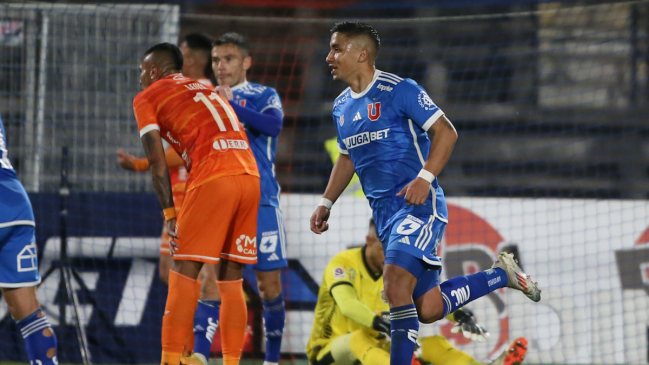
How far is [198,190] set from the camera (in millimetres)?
4043

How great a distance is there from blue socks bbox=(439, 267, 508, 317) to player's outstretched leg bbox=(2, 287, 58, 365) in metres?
2.07

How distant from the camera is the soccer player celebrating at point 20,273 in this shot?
12.7ft

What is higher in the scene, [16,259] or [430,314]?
[16,259]

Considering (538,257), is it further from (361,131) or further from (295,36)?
(295,36)

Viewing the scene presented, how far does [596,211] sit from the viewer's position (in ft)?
22.3

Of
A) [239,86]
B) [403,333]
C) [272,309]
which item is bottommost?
[272,309]

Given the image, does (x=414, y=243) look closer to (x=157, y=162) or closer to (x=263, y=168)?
(x=157, y=162)

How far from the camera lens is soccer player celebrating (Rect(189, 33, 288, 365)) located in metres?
5.00

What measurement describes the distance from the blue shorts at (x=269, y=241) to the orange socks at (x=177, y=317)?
44.6 inches

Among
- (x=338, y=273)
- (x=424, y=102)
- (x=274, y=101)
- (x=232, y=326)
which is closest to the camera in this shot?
(x=424, y=102)

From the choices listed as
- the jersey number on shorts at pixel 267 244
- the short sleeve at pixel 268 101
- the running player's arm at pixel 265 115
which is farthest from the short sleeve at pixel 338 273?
the short sleeve at pixel 268 101

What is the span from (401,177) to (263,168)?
57.8 inches

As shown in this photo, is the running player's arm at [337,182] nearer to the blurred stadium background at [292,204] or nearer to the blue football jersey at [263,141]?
the blue football jersey at [263,141]

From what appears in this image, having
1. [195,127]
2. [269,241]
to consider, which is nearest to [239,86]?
[269,241]
